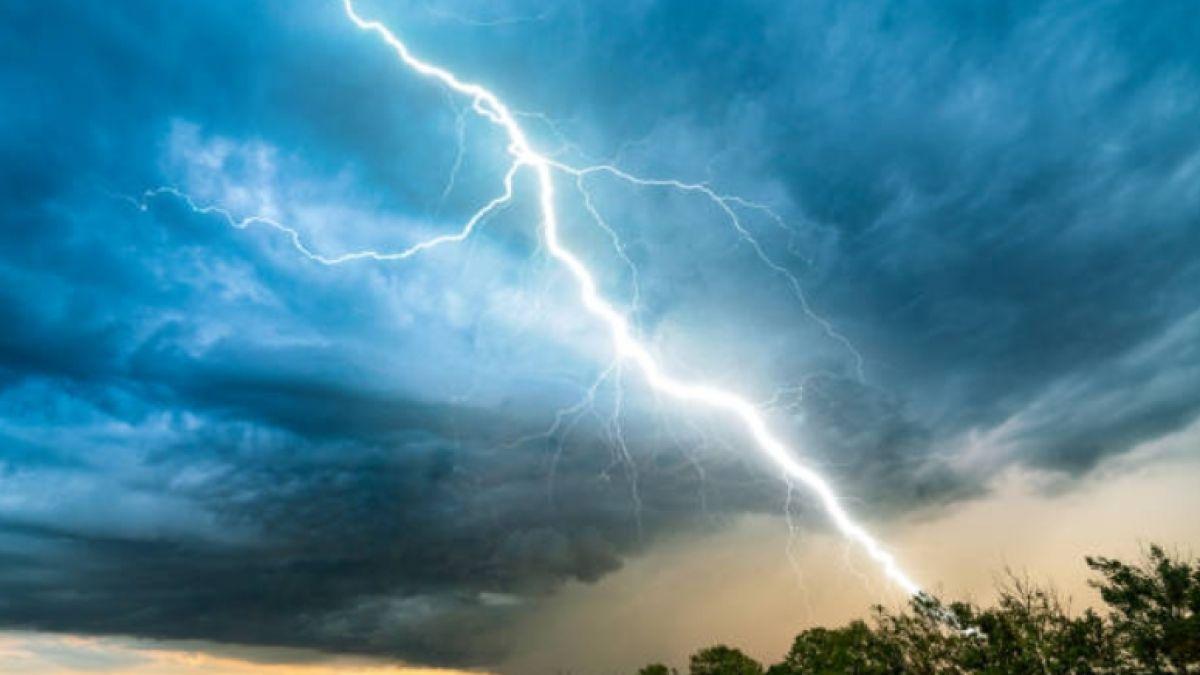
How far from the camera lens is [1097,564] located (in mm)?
29750

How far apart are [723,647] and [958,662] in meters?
20.5

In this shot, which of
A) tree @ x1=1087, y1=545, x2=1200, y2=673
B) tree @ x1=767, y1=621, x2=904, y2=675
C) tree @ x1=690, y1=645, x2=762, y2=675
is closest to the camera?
tree @ x1=1087, y1=545, x2=1200, y2=673

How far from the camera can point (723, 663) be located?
50.2m

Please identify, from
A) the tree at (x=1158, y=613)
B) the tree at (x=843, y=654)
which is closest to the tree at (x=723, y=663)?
the tree at (x=843, y=654)

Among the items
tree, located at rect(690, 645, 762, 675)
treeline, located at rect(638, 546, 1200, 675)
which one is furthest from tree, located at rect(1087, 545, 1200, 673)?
tree, located at rect(690, 645, 762, 675)

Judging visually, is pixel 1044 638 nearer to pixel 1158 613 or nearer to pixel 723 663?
pixel 1158 613

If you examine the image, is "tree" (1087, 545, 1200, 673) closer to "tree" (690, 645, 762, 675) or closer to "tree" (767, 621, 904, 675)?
"tree" (767, 621, 904, 675)

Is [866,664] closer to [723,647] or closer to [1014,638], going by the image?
[1014,638]

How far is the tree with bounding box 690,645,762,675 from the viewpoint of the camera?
48.9 metres

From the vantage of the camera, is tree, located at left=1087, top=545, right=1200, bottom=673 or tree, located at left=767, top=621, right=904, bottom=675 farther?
tree, located at left=767, top=621, right=904, bottom=675

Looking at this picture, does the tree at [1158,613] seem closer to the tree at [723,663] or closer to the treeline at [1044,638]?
the treeline at [1044,638]

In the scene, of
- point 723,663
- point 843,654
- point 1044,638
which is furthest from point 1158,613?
point 723,663

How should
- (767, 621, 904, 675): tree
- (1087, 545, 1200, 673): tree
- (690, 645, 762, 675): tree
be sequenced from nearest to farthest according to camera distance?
1. (1087, 545, 1200, 673): tree
2. (767, 621, 904, 675): tree
3. (690, 645, 762, 675): tree

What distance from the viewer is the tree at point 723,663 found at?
160 feet
